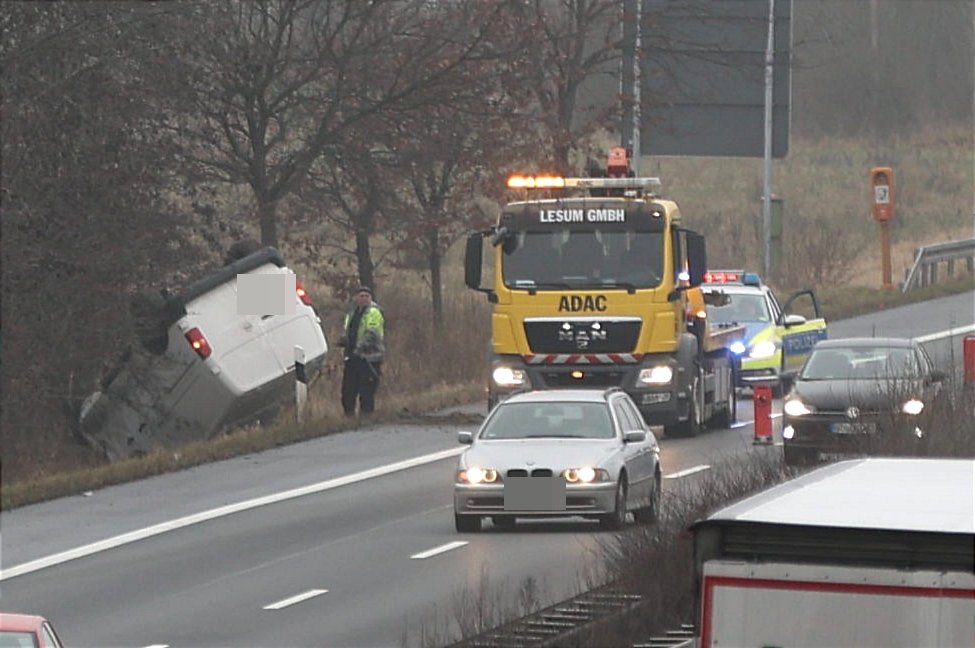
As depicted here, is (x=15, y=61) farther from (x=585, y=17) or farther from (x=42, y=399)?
(x=585, y=17)

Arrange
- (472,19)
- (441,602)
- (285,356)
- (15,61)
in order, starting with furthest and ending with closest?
(472,19)
(285,356)
(15,61)
(441,602)

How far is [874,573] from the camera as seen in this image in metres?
6.71

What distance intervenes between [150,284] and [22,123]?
3.44 metres

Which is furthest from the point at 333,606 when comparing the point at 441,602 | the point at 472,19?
the point at 472,19

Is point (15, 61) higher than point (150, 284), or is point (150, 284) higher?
point (15, 61)

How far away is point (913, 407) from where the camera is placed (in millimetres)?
18516

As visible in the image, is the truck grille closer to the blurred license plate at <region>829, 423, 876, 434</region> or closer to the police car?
the blurred license plate at <region>829, 423, 876, 434</region>

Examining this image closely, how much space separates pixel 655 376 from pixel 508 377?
1750 mm

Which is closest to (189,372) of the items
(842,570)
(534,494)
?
(534,494)

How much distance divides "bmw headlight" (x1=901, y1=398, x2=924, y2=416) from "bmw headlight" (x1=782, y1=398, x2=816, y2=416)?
20.0 ft

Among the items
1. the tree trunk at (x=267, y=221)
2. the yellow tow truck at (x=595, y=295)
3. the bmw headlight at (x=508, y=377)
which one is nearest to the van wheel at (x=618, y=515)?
the yellow tow truck at (x=595, y=295)

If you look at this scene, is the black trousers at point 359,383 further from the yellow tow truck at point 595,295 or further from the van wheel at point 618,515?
the van wheel at point 618,515

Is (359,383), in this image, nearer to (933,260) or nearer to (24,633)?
(24,633)

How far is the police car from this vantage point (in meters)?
32.0
